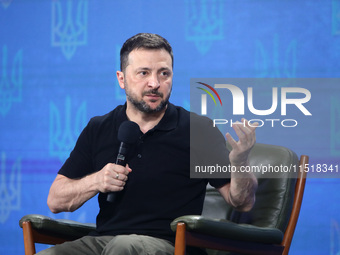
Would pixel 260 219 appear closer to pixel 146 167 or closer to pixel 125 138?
pixel 146 167

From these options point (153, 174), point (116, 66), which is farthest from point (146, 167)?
point (116, 66)

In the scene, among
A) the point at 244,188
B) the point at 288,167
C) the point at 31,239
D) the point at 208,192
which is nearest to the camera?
the point at 244,188

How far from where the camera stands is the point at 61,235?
2.05 metres

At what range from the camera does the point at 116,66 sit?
3234 mm

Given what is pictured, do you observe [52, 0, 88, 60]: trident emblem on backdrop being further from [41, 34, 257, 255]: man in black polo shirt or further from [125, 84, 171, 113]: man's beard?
[125, 84, 171, 113]: man's beard

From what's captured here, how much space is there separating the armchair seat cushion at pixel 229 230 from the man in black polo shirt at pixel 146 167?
0.11 m

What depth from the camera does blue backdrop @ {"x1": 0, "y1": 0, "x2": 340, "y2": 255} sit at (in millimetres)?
2941

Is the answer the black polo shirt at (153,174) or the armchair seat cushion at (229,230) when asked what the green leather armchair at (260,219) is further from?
the black polo shirt at (153,174)

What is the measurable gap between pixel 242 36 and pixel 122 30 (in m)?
0.73

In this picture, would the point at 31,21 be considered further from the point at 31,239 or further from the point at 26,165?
the point at 31,239

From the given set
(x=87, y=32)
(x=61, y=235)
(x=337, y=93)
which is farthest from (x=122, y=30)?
(x=61, y=235)

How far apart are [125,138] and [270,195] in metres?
0.66

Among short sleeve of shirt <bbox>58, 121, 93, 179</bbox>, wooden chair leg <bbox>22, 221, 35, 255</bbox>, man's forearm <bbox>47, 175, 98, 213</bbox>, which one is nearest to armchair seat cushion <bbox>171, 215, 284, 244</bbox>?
man's forearm <bbox>47, 175, 98, 213</bbox>

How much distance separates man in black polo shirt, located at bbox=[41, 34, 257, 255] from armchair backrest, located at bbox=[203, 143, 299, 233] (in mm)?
224
